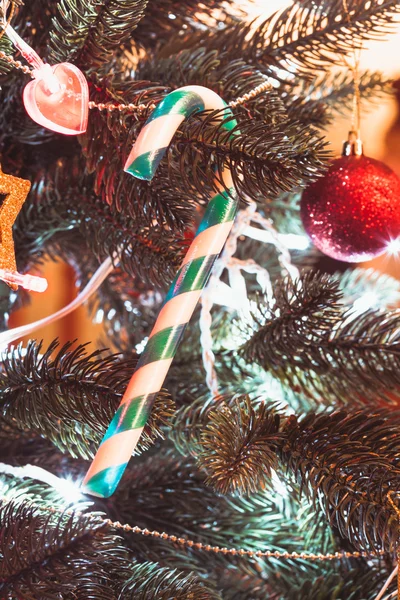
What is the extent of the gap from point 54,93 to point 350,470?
279 mm

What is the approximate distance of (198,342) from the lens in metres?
0.66

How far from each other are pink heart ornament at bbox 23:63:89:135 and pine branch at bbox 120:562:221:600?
0.93 ft

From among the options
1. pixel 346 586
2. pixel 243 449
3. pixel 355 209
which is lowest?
pixel 346 586

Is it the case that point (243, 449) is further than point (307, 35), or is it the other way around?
point (307, 35)

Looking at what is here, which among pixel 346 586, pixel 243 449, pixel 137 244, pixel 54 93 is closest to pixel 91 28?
pixel 54 93

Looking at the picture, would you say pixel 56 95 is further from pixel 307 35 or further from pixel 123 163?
pixel 307 35

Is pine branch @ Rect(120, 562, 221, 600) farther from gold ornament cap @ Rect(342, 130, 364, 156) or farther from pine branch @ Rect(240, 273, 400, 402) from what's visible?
gold ornament cap @ Rect(342, 130, 364, 156)

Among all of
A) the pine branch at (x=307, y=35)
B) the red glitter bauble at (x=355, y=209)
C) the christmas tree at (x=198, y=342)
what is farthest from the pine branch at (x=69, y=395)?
the pine branch at (x=307, y=35)

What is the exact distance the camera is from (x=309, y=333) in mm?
522

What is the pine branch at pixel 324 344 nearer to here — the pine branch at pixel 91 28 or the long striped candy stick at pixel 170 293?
the long striped candy stick at pixel 170 293

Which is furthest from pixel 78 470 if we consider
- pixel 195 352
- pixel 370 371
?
pixel 370 371

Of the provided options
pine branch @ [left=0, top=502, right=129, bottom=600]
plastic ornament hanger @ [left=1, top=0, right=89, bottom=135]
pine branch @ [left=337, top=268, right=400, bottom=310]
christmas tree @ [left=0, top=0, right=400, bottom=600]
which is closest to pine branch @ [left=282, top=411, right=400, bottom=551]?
christmas tree @ [left=0, top=0, right=400, bottom=600]

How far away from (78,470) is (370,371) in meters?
0.27

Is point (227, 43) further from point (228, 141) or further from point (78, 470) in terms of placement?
point (78, 470)
